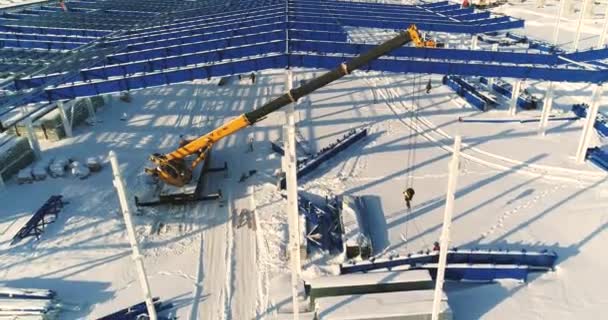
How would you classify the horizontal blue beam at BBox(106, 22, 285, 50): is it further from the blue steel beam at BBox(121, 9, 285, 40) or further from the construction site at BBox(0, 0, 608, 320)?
the blue steel beam at BBox(121, 9, 285, 40)

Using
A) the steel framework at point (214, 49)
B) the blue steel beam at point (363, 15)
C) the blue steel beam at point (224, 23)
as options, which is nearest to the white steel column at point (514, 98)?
the steel framework at point (214, 49)

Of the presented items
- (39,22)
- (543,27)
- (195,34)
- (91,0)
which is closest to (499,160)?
(195,34)

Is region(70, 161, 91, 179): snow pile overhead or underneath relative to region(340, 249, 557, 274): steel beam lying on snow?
overhead

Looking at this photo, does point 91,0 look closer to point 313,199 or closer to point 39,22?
point 39,22

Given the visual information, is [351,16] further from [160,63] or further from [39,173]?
[39,173]

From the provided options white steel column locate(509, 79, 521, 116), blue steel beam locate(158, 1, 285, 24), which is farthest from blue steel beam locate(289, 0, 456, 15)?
white steel column locate(509, 79, 521, 116)
